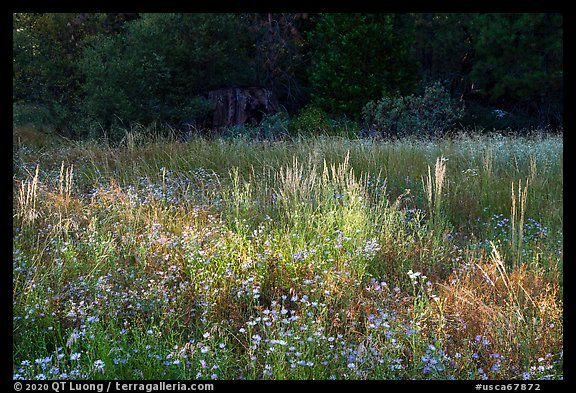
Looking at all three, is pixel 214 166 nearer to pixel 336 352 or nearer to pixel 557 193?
pixel 557 193

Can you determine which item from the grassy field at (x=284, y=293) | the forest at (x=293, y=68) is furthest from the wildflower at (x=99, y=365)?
the forest at (x=293, y=68)

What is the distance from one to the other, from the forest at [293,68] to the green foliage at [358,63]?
36 millimetres

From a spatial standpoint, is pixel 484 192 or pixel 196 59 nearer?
pixel 484 192

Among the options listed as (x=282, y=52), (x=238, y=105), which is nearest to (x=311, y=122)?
(x=238, y=105)

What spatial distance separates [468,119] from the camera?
17.6 meters

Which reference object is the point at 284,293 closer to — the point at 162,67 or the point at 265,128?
the point at 265,128

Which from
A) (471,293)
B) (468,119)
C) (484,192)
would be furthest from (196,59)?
(471,293)

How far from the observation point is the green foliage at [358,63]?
1590 centimetres

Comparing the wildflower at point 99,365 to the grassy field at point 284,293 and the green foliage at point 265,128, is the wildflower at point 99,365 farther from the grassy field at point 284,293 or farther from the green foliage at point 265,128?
the green foliage at point 265,128

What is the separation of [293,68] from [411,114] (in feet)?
18.2

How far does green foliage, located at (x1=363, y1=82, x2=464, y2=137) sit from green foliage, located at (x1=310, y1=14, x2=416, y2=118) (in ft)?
2.52

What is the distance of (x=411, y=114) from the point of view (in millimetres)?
14719

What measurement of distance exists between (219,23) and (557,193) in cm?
1201
